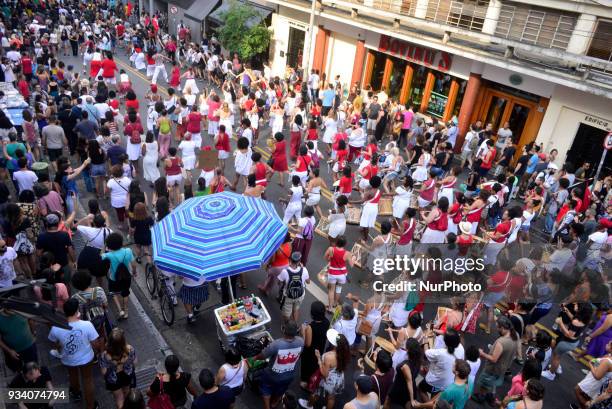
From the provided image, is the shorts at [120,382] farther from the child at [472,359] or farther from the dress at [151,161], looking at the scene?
the dress at [151,161]

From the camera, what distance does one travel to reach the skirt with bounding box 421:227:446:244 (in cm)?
966

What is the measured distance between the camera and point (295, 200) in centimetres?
991

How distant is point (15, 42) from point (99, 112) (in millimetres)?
10814

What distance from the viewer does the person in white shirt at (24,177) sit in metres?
9.02

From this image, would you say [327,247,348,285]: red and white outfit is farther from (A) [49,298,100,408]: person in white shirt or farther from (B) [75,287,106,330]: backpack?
(A) [49,298,100,408]: person in white shirt

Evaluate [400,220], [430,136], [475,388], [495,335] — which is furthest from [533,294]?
[430,136]

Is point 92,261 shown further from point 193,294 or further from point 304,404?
point 304,404

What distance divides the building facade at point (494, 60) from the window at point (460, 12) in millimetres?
35

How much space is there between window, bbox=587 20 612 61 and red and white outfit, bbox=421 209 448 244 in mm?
8137

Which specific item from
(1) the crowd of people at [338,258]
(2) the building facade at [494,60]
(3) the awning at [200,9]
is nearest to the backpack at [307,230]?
(1) the crowd of people at [338,258]

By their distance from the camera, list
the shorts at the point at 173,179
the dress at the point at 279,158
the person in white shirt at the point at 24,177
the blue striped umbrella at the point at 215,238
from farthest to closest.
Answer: the dress at the point at 279,158 → the shorts at the point at 173,179 → the person in white shirt at the point at 24,177 → the blue striped umbrella at the point at 215,238

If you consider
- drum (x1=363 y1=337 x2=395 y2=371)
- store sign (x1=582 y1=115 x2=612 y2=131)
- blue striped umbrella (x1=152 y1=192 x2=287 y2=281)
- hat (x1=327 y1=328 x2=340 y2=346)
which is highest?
Result: store sign (x1=582 y1=115 x2=612 y2=131)

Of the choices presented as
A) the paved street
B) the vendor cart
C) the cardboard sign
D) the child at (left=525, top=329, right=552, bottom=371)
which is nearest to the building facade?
the paved street

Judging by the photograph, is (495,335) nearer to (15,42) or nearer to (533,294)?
(533,294)
